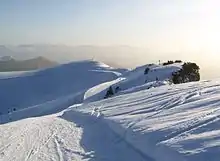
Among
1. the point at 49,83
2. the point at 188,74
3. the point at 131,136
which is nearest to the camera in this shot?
the point at 131,136

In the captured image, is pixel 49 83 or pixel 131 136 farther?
pixel 49 83

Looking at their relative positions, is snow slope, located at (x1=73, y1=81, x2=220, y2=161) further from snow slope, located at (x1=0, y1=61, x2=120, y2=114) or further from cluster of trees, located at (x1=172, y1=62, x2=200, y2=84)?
snow slope, located at (x1=0, y1=61, x2=120, y2=114)

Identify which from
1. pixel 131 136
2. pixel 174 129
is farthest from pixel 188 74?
pixel 174 129

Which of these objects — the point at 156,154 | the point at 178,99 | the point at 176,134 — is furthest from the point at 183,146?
the point at 178,99

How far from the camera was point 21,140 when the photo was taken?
14523 mm

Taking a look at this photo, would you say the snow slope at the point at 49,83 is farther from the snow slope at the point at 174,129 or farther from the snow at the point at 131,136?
the snow slope at the point at 174,129

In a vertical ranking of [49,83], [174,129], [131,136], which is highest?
[174,129]

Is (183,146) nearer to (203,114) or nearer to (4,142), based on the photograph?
(203,114)

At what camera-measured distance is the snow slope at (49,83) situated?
101 m

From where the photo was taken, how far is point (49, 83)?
11444 cm

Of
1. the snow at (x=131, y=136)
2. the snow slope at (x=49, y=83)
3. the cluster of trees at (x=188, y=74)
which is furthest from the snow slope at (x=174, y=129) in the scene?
the snow slope at (x=49, y=83)

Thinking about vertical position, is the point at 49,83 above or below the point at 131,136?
below

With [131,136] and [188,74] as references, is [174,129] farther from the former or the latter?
[188,74]

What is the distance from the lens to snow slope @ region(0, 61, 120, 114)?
100625 millimetres
